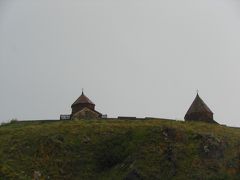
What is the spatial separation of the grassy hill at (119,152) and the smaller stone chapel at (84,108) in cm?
1173

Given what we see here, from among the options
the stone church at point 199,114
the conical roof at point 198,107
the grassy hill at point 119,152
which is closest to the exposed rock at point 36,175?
the grassy hill at point 119,152

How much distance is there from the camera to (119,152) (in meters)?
47.4

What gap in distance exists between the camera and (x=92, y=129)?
52.7 metres

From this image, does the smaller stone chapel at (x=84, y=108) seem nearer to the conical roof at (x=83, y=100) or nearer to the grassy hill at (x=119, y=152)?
the conical roof at (x=83, y=100)

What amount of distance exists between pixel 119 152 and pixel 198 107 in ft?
67.1

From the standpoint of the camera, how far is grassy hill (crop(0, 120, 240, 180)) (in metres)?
43.5

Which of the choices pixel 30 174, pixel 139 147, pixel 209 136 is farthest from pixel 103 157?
pixel 209 136

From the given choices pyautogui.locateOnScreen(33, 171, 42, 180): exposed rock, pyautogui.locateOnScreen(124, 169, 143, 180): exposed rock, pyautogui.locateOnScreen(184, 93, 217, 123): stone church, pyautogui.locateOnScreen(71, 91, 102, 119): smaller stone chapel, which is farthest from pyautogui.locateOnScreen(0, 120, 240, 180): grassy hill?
pyautogui.locateOnScreen(71, 91, 102, 119): smaller stone chapel

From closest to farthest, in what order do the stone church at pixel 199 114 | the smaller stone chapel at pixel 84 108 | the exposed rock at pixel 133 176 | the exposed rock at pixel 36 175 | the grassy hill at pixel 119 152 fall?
1. the exposed rock at pixel 133 176
2. the exposed rock at pixel 36 175
3. the grassy hill at pixel 119 152
4. the stone church at pixel 199 114
5. the smaller stone chapel at pixel 84 108

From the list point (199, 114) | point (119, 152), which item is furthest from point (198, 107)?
point (119, 152)

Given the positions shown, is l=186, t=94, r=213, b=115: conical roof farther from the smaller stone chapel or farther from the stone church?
the smaller stone chapel

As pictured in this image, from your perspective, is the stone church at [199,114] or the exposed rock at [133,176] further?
the stone church at [199,114]

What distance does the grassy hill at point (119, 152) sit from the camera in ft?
143

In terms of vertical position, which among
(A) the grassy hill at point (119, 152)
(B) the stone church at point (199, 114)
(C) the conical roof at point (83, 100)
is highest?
(C) the conical roof at point (83, 100)
